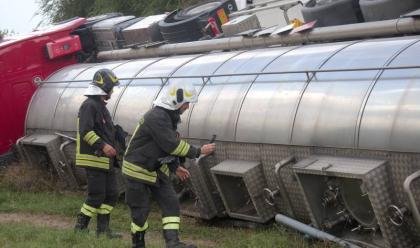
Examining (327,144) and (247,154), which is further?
(247,154)

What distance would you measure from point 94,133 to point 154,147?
1.46 metres

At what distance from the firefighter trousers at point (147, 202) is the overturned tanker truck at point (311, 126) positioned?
112 centimetres

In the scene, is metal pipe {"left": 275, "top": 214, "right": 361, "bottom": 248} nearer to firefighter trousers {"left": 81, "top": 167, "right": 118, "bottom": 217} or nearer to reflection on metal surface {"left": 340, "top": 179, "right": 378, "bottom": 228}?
reflection on metal surface {"left": 340, "top": 179, "right": 378, "bottom": 228}

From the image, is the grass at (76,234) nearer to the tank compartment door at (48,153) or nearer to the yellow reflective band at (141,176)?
the tank compartment door at (48,153)

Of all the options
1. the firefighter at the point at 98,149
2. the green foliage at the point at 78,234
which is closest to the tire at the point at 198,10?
the green foliage at the point at 78,234

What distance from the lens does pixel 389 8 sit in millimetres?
9055

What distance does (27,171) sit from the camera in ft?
42.7

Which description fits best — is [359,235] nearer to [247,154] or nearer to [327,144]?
[327,144]

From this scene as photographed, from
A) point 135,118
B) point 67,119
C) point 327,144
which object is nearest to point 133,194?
point 327,144

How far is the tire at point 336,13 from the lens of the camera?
975 cm

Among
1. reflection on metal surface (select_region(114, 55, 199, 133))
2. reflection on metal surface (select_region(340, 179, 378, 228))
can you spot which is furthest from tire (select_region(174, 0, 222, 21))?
reflection on metal surface (select_region(340, 179, 378, 228))

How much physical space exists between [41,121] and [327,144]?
722cm

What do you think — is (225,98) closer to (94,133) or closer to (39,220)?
(94,133)

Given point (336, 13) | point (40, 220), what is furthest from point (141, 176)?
point (336, 13)
